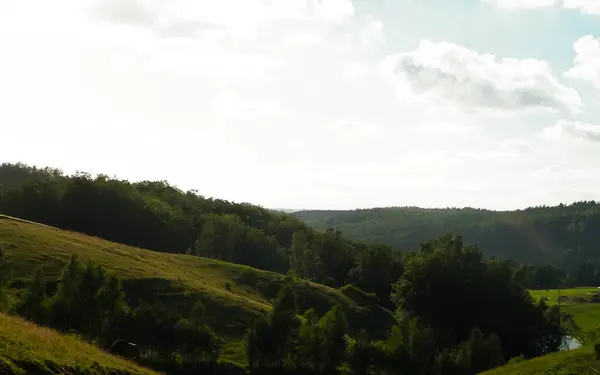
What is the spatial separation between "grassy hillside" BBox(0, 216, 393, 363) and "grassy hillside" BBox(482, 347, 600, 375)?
43315mm

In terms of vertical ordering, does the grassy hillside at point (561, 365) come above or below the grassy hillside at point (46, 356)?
below

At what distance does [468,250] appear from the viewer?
13462 cm

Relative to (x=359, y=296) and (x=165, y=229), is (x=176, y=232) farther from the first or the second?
(x=359, y=296)

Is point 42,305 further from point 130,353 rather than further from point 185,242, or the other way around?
point 185,242

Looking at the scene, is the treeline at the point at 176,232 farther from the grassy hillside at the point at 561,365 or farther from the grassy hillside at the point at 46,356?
the grassy hillside at the point at 46,356

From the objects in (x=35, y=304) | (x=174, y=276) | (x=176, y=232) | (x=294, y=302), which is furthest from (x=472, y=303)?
(x=35, y=304)

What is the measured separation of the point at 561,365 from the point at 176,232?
135936mm

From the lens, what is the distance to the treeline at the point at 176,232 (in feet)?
490

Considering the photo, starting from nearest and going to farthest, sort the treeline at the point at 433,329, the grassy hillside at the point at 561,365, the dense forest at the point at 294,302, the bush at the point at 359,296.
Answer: the grassy hillside at the point at 561,365
the dense forest at the point at 294,302
the treeline at the point at 433,329
the bush at the point at 359,296

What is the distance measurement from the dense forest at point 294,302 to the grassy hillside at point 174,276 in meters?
3.81

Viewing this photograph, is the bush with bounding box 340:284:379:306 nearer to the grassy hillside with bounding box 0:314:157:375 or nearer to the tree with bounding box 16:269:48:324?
the tree with bounding box 16:269:48:324

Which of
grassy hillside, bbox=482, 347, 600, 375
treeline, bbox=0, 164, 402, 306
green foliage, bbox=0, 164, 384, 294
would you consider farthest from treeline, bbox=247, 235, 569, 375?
grassy hillside, bbox=482, 347, 600, 375

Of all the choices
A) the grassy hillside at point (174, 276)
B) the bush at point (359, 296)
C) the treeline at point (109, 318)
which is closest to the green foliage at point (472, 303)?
the bush at point (359, 296)

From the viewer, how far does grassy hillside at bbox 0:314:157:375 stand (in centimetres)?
2262
